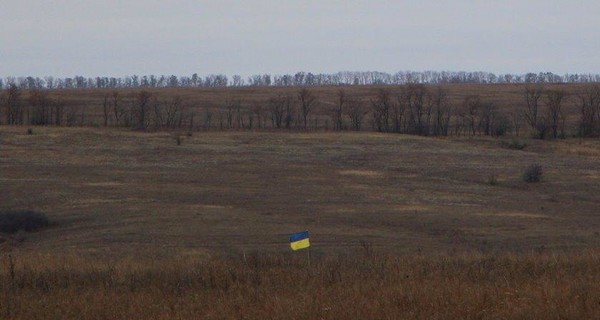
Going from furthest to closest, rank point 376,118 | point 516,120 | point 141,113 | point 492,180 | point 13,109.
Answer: point 516,120 < point 13,109 < point 376,118 < point 141,113 < point 492,180

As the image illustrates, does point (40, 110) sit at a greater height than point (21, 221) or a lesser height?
greater

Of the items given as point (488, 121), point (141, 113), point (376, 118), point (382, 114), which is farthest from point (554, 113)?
point (141, 113)

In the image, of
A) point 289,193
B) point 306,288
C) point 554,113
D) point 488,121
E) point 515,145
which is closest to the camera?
point 306,288

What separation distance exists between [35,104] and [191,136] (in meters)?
26.4

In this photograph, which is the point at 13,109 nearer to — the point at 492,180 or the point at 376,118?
the point at 376,118

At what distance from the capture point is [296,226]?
27688 millimetres

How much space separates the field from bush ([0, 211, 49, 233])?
85 centimetres

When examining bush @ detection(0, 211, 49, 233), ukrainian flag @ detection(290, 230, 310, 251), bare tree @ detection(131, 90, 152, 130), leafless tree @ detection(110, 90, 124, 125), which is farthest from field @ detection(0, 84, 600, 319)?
leafless tree @ detection(110, 90, 124, 125)

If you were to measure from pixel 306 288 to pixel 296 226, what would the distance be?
17.2 m

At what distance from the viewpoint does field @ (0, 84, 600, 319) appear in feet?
31.7

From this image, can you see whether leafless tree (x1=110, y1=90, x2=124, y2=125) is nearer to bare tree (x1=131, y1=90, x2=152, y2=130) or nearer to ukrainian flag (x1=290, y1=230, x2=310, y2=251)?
bare tree (x1=131, y1=90, x2=152, y2=130)

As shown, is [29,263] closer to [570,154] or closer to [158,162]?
[158,162]

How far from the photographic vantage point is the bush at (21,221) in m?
27.2

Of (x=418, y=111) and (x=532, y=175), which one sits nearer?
(x=532, y=175)
